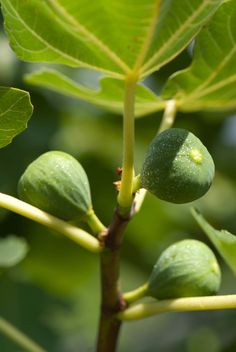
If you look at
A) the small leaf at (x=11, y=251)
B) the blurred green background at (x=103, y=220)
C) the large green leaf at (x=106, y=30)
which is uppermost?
the large green leaf at (x=106, y=30)

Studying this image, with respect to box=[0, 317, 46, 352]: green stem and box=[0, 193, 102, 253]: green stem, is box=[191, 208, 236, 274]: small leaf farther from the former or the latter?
box=[0, 317, 46, 352]: green stem

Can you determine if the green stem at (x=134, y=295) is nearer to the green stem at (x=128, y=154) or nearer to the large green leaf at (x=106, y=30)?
the green stem at (x=128, y=154)

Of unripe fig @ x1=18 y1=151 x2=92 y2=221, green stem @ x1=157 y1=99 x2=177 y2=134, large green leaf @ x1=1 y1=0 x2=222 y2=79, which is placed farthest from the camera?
green stem @ x1=157 y1=99 x2=177 y2=134

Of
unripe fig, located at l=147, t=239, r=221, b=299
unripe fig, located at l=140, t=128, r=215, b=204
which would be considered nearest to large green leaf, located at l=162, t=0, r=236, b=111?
unripe fig, located at l=140, t=128, r=215, b=204

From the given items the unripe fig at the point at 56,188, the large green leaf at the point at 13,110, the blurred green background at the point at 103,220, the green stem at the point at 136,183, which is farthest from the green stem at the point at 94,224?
the blurred green background at the point at 103,220

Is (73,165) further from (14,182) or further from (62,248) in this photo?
(62,248)

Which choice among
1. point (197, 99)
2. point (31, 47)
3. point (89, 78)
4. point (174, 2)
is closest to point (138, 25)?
point (174, 2)
